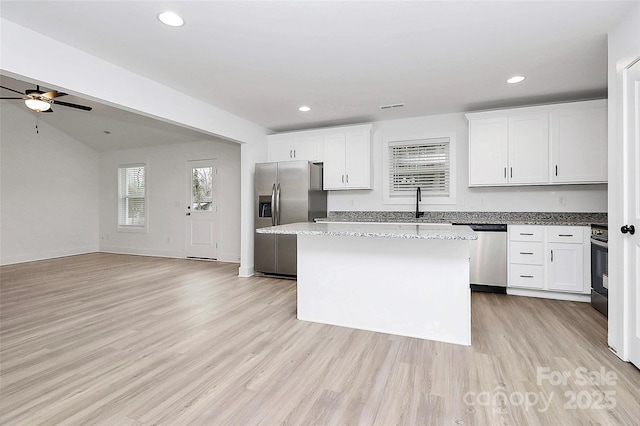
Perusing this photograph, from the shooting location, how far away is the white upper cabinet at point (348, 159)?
4.72m

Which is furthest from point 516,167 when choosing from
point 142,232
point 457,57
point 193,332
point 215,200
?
point 142,232

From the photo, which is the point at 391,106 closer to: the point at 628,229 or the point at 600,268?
the point at 628,229

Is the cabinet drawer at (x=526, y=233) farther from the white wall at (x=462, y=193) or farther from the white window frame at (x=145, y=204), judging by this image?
the white window frame at (x=145, y=204)

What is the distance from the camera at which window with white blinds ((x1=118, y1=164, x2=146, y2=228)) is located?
728 centimetres

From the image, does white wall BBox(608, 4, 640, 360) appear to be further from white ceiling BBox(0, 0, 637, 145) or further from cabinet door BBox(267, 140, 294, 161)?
cabinet door BBox(267, 140, 294, 161)

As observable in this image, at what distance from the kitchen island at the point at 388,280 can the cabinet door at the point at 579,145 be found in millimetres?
2134

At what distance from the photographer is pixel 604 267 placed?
304cm

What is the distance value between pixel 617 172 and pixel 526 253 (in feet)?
5.67

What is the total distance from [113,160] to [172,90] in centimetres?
517

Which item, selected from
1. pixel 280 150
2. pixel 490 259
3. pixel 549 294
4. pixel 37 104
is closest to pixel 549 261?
pixel 549 294

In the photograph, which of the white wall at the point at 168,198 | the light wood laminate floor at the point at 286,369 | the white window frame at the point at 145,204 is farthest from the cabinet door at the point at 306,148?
the white window frame at the point at 145,204

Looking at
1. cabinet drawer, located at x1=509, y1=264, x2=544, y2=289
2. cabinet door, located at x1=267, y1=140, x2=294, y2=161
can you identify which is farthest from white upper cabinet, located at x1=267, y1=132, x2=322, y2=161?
cabinet drawer, located at x1=509, y1=264, x2=544, y2=289

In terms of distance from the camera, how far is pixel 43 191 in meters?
6.57

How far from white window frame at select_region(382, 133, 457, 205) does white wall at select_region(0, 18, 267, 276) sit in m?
2.24
